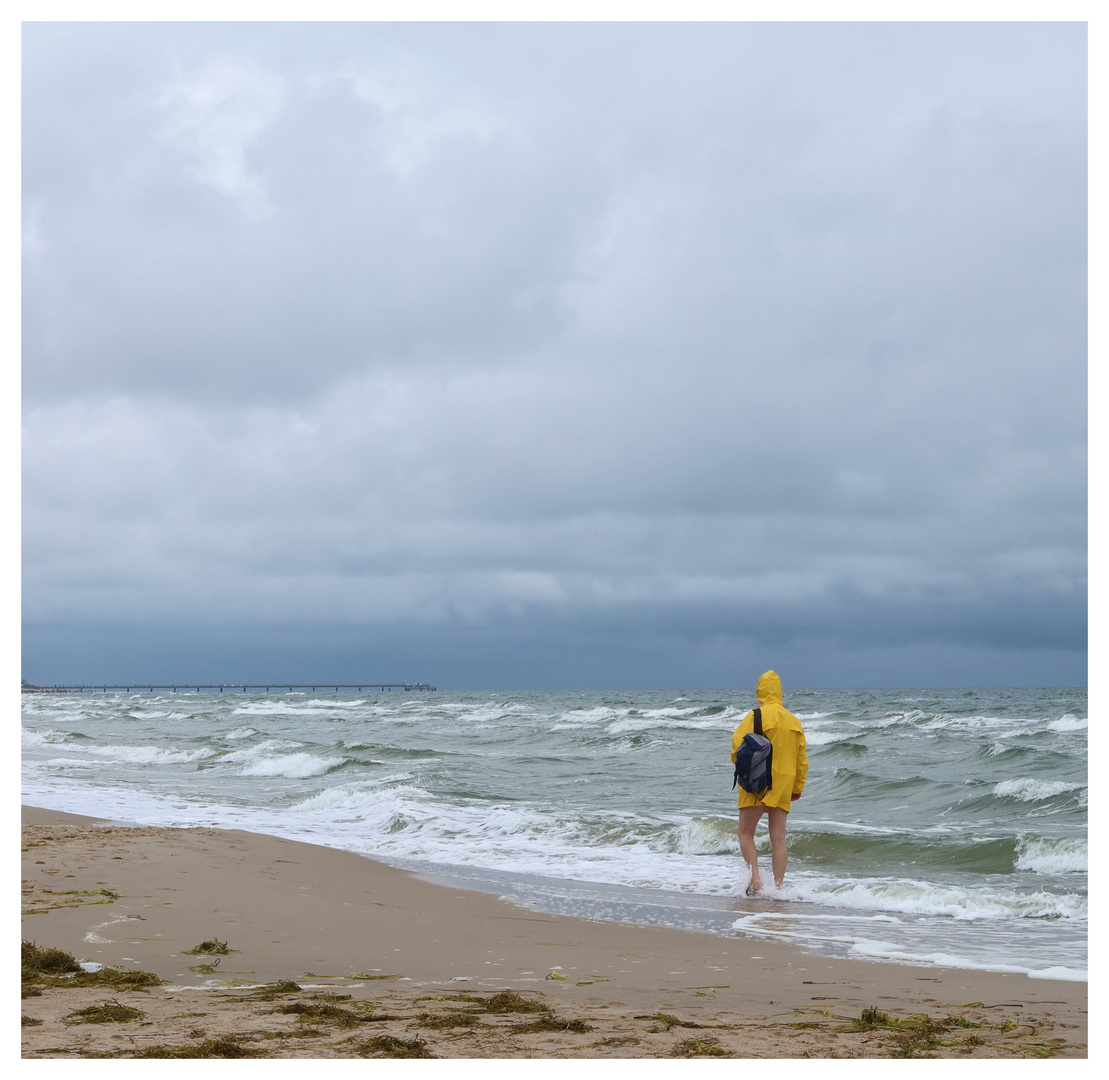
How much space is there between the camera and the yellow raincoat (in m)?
8.43

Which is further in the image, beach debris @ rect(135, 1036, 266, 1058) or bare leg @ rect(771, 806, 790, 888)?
bare leg @ rect(771, 806, 790, 888)

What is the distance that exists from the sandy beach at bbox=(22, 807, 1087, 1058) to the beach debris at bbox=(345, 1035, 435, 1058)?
0.01 meters

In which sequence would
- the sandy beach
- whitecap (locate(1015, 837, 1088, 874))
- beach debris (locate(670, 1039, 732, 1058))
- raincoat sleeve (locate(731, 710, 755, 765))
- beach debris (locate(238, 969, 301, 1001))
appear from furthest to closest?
1. whitecap (locate(1015, 837, 1088, 874))
2. raincoat sleeve (locate(731, 710, 755, 765))
3. beach debris (locate(238, 969, 301, 1001))
4. the sandy beach
5. beach debris (locate(670, 1039, 732, 1058))

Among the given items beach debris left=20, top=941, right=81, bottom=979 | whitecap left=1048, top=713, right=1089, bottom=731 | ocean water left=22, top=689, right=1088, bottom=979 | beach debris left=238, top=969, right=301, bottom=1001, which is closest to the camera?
beach debris left=238, top=969, right=301, bottom=1001

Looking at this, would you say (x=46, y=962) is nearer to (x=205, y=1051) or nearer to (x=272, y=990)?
(x=272, y=990)

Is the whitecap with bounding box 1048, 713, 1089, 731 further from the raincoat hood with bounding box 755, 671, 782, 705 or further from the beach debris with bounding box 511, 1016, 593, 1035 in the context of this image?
the beach debris with bounding box 511, 1016, 593, 1035

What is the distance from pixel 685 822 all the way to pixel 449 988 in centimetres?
772

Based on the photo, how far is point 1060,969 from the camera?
5648 millimetres

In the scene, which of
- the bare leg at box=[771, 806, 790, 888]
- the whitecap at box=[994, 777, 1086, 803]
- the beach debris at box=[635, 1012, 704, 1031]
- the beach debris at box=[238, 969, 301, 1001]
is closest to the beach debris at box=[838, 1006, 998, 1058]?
the beach debris at box=[635, 1012, 704, 1031]

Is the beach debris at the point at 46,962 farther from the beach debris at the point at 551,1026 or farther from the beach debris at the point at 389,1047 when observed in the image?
the beach debris at the point at 551,1026

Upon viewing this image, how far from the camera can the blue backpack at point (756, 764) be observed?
27.5 feet

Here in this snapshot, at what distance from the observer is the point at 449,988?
4.68 meters
